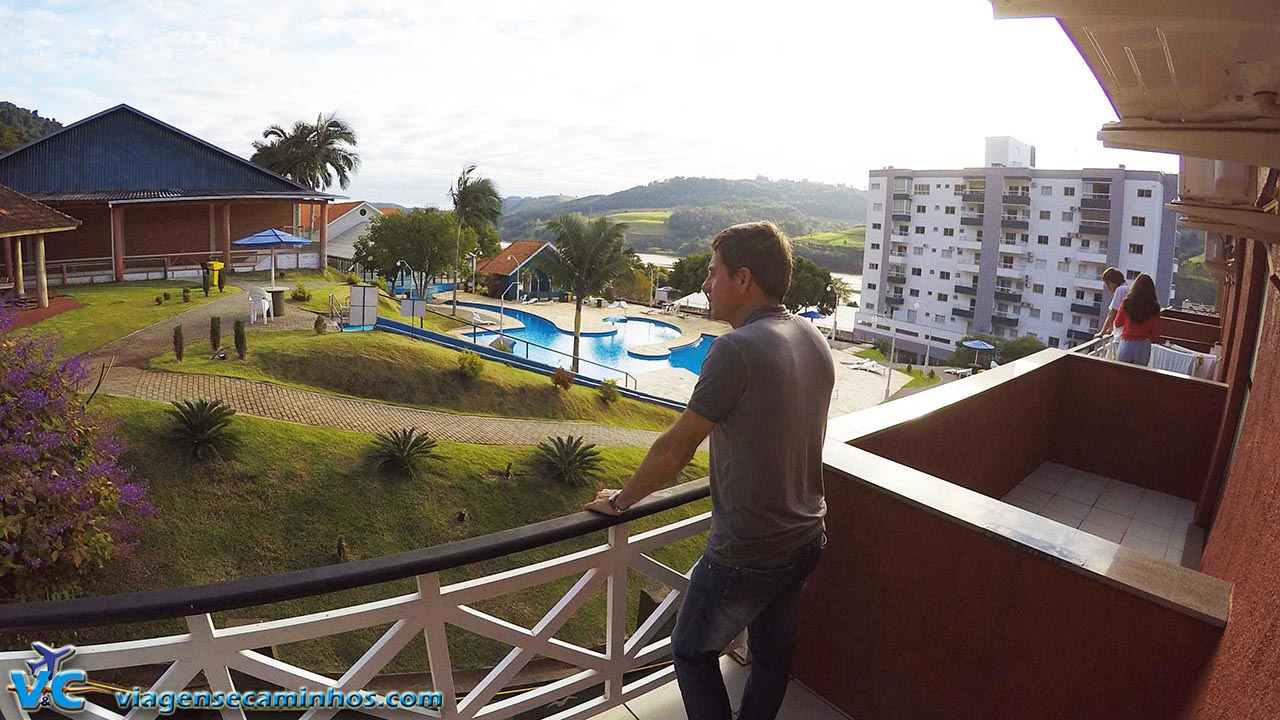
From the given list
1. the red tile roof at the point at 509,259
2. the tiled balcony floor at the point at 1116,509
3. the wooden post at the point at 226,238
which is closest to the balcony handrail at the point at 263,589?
the tiled balcony floor at the point at 1116,509

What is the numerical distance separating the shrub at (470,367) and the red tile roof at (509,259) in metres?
27.4

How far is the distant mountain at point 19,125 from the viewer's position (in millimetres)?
29059

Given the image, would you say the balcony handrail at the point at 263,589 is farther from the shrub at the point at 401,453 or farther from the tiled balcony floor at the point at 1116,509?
the shrub at the point at 401,453

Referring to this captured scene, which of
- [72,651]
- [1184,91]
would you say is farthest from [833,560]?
[72,651]

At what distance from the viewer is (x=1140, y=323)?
215 inches

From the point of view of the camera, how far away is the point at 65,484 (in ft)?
21.5

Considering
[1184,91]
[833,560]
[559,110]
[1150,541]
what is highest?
[559,110]

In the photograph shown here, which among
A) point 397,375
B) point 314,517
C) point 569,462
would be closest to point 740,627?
point 314,517

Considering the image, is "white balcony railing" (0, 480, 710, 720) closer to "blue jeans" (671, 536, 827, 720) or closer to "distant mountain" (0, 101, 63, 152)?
"blue jeans" (671, 536, 827, 720)

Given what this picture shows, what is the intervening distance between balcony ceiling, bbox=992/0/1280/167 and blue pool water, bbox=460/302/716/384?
82.7 feet

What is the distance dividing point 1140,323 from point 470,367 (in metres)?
13.9

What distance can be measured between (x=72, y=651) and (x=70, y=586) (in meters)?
7.69

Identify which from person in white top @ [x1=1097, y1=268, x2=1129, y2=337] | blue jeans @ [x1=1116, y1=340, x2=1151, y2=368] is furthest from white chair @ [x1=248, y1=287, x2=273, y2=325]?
A: blue jeans @ [x1=1116, y1=340, x2=1151, y2=368]

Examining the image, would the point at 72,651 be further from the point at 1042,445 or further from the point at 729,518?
the point at 1042,445
